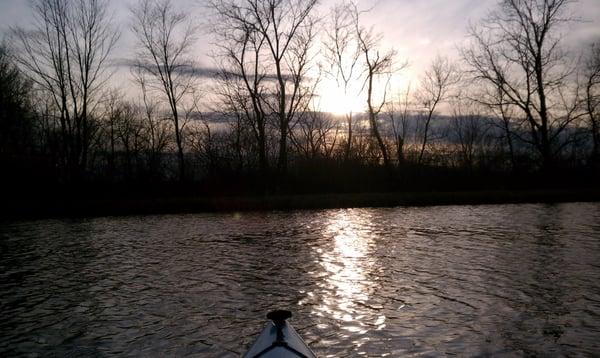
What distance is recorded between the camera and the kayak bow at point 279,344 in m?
3.03

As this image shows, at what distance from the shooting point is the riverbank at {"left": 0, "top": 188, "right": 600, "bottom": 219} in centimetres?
2109

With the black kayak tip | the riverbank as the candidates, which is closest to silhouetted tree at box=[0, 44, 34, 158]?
the riverbank

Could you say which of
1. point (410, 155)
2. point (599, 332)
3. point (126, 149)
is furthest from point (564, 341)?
point (126, 149)

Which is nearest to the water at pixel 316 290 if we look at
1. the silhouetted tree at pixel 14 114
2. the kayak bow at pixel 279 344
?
the kayak bow at pixel 279 344

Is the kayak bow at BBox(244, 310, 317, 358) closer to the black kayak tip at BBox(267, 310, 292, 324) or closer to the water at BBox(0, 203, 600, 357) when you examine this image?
the black kayak tip at BBox(267, 310, 292, 324)

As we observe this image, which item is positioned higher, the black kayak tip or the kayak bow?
the black kayak tip

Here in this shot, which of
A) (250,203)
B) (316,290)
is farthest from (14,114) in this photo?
(316,290)

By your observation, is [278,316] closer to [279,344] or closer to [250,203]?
[279,344]

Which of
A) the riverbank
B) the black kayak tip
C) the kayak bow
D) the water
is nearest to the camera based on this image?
the kayak bow

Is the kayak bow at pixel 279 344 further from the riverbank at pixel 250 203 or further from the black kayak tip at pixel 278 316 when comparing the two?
the riverbank at pixel 250 203

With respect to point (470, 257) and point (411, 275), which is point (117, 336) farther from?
point (470, 257)

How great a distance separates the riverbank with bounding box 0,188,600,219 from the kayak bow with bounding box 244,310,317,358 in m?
19.2

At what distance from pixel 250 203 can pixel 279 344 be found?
19.8 metres

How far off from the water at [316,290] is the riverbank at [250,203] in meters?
6.50
